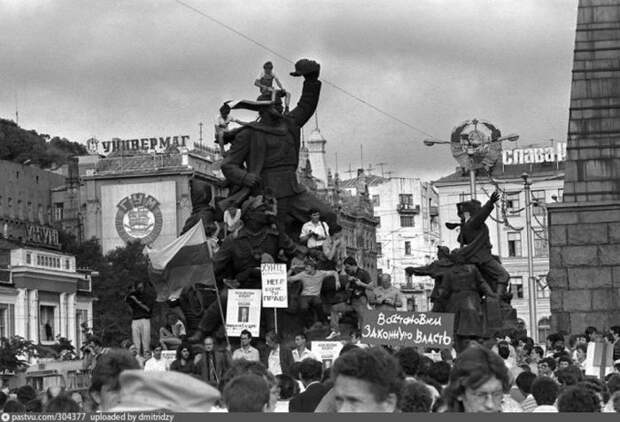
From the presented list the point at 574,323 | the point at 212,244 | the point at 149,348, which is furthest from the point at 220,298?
the point at 574,323

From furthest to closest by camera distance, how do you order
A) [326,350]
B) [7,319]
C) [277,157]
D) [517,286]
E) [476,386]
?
[517,286] → [7,319] → [277,157] → [326,350] → [476,386]

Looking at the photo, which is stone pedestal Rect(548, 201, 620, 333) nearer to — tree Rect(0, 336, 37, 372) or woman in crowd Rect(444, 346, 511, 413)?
woman in crowd Rect(444, 346, 511, 413)

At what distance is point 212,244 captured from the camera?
29359 mm

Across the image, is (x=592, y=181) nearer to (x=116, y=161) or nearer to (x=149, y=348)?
(x=149, y=348)

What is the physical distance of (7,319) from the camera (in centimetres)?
9762

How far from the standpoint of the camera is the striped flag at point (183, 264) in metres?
26.8

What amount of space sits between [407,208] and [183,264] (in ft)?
504

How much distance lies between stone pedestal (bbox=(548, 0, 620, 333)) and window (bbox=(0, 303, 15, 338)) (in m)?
64.1

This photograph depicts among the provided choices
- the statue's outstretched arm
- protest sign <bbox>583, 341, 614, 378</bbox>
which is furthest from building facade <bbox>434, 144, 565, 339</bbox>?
protest sign <bbox>583, 341, 614, 378</bbox>

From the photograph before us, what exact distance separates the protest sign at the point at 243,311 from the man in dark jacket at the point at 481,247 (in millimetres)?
6521

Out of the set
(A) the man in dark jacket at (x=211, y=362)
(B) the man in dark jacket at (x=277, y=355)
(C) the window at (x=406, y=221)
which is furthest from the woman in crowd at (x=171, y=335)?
(C) the window at (x=406, y=221)

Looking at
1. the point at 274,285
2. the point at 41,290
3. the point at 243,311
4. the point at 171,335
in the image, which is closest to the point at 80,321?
the point at 41,290

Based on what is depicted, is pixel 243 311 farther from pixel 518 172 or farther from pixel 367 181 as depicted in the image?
pixel 367 181

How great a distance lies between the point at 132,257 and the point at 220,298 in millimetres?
97502
